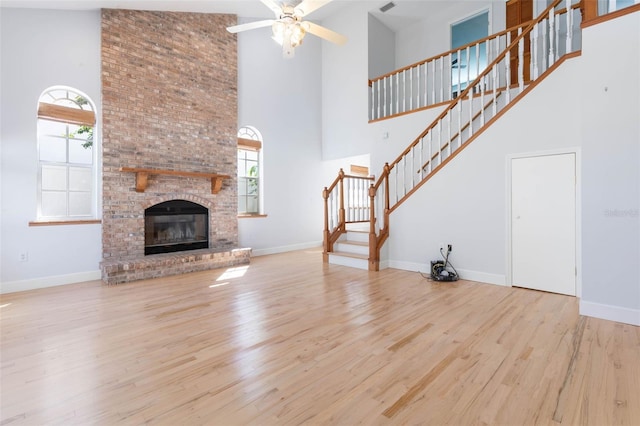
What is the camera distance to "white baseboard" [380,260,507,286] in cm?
414

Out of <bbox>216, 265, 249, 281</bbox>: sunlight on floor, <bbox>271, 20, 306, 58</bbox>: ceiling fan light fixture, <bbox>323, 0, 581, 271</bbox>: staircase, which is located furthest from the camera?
<bbox>216, 265, 249, 281</bbox>: sunlight on floor

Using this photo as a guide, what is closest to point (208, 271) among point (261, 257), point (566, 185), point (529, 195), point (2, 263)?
point (261, 257)

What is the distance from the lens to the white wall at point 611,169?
8.96 feet

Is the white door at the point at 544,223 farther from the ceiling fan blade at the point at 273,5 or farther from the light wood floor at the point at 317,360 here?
the ceiling fan blade at the point at 273,5

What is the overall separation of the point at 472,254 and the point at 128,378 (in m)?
4.23

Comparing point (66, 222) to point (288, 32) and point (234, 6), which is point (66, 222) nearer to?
point (288, 32)

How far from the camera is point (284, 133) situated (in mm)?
7379

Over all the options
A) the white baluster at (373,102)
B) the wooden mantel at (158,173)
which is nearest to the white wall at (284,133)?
the wooden mantel at (158,173)

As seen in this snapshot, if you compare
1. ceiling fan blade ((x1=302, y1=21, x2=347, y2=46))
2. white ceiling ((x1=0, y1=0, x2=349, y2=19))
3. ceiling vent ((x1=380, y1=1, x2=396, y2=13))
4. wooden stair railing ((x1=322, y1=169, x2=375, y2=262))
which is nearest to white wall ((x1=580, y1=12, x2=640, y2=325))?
ceiling fan blade ((x1=302, y1=21, x2=347, y2=46))

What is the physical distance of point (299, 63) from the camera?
7602 millimetres

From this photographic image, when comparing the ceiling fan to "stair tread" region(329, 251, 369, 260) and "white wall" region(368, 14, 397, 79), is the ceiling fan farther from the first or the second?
"white wall" region(368, 14, 397, 79)

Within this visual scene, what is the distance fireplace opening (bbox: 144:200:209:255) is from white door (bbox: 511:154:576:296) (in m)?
5.26

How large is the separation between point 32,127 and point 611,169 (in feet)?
22.7

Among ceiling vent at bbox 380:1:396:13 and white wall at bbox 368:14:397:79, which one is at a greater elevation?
ceiling vent at bbox 380:1:396:13
